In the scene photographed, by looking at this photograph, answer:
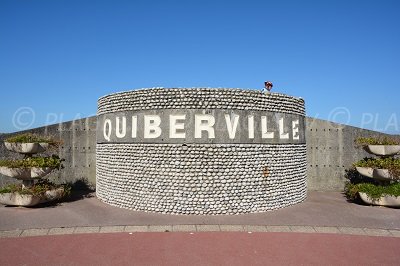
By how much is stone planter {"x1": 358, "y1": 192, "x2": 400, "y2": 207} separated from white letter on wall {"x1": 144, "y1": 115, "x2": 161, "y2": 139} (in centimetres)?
783

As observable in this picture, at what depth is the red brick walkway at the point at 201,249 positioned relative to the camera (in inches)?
265

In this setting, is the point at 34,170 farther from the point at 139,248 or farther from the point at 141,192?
the point at 139,248

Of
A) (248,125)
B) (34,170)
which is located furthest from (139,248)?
(34,170)

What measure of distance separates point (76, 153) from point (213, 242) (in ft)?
32.8

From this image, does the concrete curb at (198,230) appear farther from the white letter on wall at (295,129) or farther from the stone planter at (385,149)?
the stone planter at (385,149)

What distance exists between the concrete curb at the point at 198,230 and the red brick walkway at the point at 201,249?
0.33m

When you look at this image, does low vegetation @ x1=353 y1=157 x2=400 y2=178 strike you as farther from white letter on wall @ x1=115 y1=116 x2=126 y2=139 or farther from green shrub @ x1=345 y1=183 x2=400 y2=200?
white letter on wall @ x1=115 y1=116 x2=126 y2=139

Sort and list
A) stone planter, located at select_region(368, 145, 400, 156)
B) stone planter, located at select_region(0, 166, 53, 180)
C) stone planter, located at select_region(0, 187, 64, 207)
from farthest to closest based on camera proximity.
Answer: stone planter, located at select_region(368, 145, 400, 156)
stone planter, located at select_region(0, 166, 53, 180)
stone planter, located at select_region(0, 187, 64, 207)

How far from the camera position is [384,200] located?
11.8m

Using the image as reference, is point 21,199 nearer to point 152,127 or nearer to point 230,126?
point 152,127

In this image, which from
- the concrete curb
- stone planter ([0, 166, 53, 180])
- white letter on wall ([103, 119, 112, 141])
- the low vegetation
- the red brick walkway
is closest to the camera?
the red brick walkway

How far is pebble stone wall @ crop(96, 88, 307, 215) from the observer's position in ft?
34.7

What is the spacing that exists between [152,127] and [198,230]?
3.85 metres

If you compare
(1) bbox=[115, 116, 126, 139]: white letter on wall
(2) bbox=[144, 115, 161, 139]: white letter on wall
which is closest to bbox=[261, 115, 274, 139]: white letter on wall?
(2) bbox=[144, 115, 161, 139]: white letter on wall
